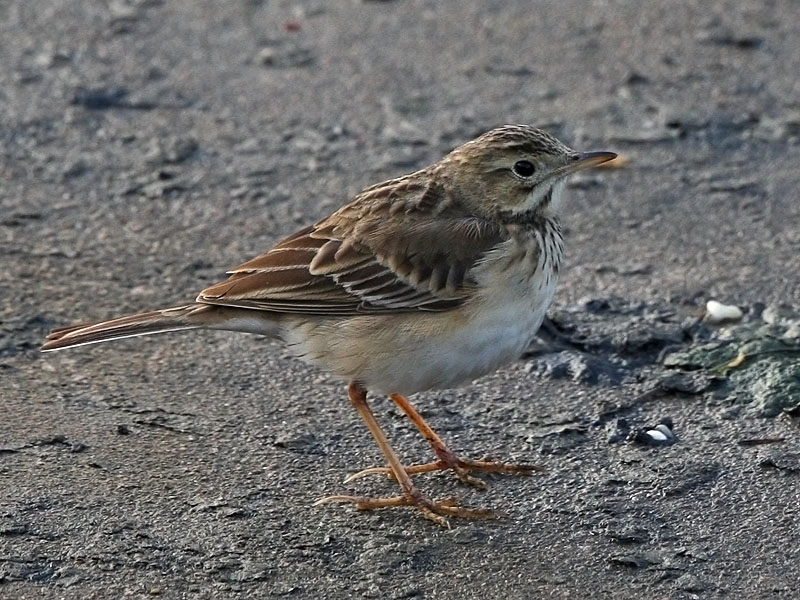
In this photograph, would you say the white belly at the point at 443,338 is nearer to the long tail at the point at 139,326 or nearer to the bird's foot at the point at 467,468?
the bird's foot at the point at 467,468

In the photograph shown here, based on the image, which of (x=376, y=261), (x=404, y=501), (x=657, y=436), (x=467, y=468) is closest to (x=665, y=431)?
(x=657, y=436)

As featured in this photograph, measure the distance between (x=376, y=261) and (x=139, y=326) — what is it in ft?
3.26

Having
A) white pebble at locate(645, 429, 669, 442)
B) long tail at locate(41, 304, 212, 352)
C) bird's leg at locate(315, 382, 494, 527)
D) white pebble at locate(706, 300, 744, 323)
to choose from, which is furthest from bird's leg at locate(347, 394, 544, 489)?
white pebble at locate(706, 300, 744, 323)

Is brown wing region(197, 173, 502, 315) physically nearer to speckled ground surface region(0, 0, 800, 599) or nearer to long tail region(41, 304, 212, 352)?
long tail region(41, 304, 212, 352)

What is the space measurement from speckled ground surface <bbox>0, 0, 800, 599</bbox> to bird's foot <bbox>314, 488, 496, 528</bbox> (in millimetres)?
45

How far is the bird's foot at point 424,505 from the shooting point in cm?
558

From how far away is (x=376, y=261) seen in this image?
5961mm

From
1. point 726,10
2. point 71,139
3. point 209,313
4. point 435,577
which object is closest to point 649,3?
point 726,10

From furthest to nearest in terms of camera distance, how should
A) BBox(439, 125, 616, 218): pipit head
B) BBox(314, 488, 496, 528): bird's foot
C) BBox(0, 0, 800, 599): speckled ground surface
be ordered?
BBox(439, 125, 616, 218): pipit head
BBox(314, 488, 496, 528): bird's foot
BBox(0, 0, 800, 599): speckled ground surface

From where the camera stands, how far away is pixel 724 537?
535 centimetres

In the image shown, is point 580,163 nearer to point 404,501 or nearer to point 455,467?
point 455,467

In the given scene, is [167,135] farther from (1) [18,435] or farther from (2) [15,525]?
(2) [15,525]

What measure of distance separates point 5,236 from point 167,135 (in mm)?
1484

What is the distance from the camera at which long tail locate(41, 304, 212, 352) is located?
5.85 metres
